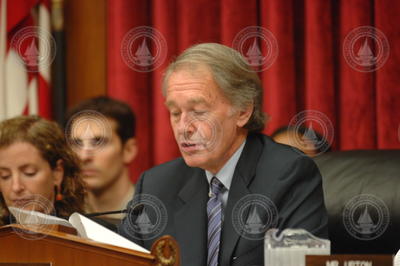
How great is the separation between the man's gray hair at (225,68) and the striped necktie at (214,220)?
0.23m

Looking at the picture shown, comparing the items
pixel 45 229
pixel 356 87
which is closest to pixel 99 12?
pixel 356 87

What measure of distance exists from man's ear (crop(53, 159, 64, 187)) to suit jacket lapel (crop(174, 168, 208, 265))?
56cm

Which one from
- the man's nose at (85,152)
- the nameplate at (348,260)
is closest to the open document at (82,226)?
the nameplate at (348,260)

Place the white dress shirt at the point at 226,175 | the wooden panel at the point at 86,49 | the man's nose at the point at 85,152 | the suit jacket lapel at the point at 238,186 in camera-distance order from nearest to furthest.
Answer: the suit jacket lapel at the point at 238,186 → the white dress shirt at the point at 226,175 → the man's nose at the point at 85,152 → the wooden panel at the point at 86,49

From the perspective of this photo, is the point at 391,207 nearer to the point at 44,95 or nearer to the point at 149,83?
the point at 149,83

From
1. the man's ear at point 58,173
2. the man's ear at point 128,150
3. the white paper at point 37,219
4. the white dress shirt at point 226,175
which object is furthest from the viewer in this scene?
the man's ear at point 128,150

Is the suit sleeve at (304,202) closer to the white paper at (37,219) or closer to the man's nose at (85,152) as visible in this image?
the white paper at (37,219)

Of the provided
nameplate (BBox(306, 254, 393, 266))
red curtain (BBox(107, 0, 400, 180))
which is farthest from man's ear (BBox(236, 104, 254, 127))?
red curtain (BBox(107, 0, 400, 180))

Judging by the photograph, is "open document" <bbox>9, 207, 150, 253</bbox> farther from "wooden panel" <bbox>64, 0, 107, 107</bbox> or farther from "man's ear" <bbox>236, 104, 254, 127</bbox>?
"wooden panel" <bbox>64, 0, 107, 107</bbox>

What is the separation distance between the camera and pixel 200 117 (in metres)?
1.89

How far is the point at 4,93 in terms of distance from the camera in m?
3.51

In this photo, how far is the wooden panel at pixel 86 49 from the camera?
3.61 meters

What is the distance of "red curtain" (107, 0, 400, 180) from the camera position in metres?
3.09

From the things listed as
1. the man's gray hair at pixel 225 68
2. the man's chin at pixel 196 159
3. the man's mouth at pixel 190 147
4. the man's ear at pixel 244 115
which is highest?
the man's gray hair at pixel 225 68
